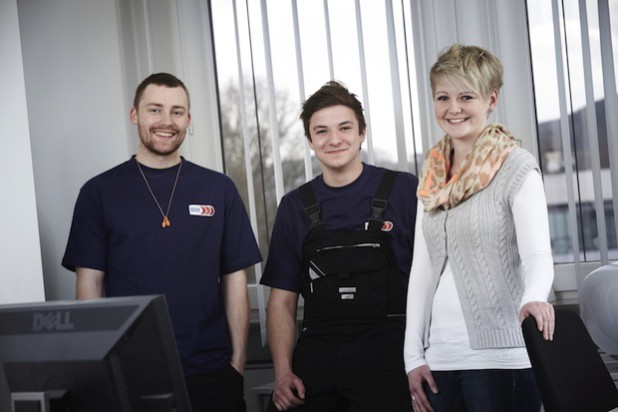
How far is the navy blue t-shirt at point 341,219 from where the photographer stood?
2627 mm

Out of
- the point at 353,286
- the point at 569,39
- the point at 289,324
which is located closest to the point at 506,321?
the point at 353,286

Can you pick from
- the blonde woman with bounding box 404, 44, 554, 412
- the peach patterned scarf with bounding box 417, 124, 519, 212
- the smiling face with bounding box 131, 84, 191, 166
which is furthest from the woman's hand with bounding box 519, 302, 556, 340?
the smiling face with bounding box 131, 84, 191, 166

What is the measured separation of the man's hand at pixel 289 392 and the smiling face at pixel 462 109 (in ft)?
3.13

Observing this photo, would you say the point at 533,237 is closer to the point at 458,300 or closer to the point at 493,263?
the point at 493,263

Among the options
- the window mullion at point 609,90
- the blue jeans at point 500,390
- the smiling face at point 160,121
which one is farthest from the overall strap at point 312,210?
the window mullion at point 609,90

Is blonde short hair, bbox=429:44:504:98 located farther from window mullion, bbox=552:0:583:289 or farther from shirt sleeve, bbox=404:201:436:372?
window mullion, bbox=552:0:583:289

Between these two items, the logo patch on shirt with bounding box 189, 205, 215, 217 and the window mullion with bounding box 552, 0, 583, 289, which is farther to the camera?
the window mullion with bounding box 552, 0, 583, 289

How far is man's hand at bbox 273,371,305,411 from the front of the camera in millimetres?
2562

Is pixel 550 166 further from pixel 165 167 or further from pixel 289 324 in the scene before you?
pixel 165 167

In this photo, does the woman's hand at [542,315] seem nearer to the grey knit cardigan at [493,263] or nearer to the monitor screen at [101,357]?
the grey knit cardigan at [493,263]

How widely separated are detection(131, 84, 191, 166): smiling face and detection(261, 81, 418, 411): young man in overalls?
1.41 feet

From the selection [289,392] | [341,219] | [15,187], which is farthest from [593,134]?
[15,187]

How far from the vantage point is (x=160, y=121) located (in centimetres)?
277

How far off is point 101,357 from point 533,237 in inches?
41.9
